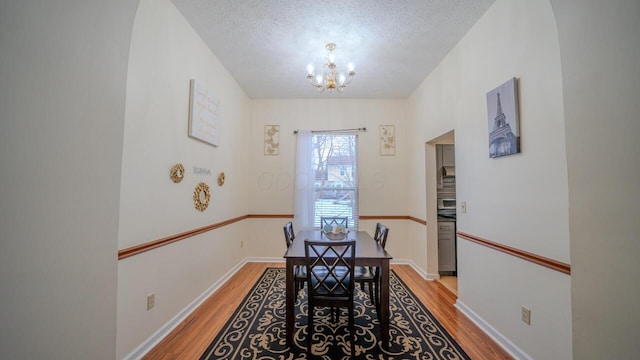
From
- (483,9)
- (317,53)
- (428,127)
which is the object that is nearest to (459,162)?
(428,127)

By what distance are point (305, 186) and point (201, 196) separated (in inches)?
70.4

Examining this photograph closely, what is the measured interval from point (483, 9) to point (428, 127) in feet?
4.87

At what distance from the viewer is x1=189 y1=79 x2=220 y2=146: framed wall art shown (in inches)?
93.1

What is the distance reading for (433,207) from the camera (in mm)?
3420

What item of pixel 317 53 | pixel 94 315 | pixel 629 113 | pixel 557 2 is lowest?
pixel 94 315

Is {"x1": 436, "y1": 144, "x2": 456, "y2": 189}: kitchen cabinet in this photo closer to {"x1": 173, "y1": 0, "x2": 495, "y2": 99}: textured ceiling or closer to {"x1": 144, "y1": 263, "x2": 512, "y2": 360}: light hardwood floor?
{"x1": 173, "y1": 0, "x2": 495, "y2": 99}: textured ceiling

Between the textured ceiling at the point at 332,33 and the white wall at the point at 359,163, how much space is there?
713 mm

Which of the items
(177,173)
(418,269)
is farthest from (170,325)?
(418,269)

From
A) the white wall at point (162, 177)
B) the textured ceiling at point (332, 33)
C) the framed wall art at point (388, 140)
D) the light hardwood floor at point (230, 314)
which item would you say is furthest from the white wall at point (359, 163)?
the white wall at point (162, 177)

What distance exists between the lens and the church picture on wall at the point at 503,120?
1.78m

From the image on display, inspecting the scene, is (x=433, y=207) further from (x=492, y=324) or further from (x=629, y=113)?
(x=629, y=113)

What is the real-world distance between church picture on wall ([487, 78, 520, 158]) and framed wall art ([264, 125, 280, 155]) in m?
3.08

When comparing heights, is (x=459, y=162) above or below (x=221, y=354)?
above

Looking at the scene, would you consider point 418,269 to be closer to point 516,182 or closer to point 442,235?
point 442,235
